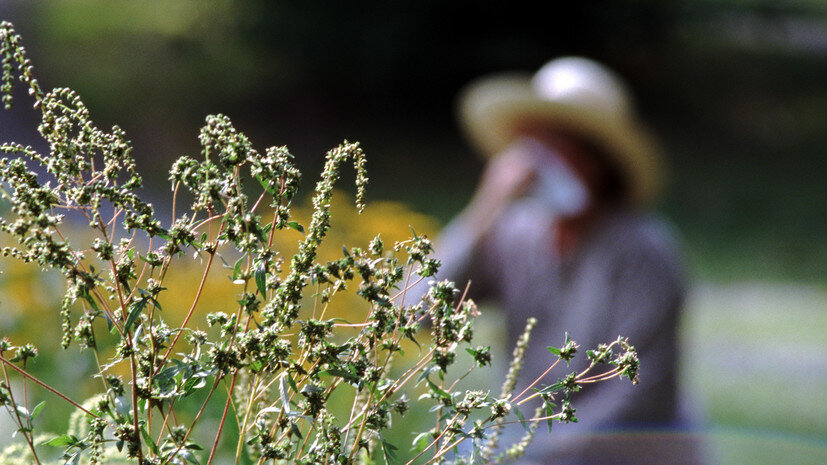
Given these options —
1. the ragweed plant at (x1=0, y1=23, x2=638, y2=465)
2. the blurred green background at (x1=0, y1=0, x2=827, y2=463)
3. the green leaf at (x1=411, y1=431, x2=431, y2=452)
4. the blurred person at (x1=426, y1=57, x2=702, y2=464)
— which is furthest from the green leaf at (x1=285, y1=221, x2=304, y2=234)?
the blurred green background at (x1=0, y1=0, x2=827, y2=463)

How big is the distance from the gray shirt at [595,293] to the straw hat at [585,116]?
0.12m

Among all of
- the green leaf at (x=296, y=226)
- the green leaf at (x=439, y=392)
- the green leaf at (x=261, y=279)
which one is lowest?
the green leaf at (x=439, y=392)

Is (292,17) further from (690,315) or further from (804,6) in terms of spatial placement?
(804,6)

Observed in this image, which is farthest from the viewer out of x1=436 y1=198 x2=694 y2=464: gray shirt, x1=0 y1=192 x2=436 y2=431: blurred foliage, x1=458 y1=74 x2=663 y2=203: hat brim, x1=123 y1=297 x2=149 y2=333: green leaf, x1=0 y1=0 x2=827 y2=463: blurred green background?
x1=0 y1=0 x2=827 y2=463: blurred green background

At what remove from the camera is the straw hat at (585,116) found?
217cm

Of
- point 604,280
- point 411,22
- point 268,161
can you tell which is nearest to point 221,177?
point 268,161

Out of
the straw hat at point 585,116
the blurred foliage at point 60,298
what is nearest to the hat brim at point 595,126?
the straw hat at point 585,116

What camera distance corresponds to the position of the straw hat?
217cm

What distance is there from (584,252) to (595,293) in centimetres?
11

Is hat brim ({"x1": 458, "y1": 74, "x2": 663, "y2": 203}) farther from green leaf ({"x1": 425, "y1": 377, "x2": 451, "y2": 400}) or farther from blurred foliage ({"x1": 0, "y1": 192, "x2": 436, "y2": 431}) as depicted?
green leaf ({"x1": 425, "y1": 377, "x2": 451, "y2": 400})

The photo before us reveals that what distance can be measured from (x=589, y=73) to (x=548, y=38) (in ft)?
23.4

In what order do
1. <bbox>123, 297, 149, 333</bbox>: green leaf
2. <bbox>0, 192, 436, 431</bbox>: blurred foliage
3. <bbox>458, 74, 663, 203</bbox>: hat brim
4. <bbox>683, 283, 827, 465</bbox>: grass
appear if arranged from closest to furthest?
<bbox>123, 297, 149, 333</bbox>: green leaf, <bbox>0, 192, 436, 431</bbox>: blurred foliage, <bbox>458, 74, 663, 203</bbox>: hat brim, <bbox>683, 283, 827, 465</bbox>: grass

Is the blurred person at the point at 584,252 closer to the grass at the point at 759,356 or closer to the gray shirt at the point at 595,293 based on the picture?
the gray shirt at the point at 595,293

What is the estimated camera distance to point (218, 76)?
975 cm
